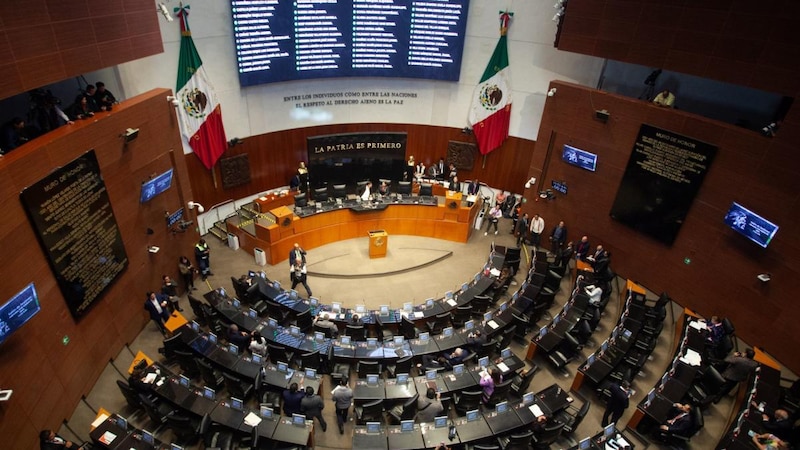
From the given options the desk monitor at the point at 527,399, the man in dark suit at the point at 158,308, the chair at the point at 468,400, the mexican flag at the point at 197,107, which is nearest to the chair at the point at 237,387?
the man in dark suit at the point at 158,308

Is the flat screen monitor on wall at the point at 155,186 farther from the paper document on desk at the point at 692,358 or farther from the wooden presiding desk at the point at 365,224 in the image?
the paper document on desk at the point at 692,358

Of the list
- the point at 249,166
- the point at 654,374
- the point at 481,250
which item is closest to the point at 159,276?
the point at 249,166

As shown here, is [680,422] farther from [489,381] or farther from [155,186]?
[155,186]

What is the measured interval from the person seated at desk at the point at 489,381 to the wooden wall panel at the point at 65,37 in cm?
986

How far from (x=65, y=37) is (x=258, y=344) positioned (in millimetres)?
7007

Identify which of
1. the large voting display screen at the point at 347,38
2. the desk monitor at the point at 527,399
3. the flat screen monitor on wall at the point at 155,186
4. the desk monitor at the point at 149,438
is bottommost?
the desk monitor at the point at 149,438

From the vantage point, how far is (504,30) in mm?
15430

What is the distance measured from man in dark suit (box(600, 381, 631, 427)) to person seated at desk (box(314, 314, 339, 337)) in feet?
20.2

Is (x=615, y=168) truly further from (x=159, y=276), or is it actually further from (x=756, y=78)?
(x=159, y=276)

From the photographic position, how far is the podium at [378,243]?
1456 centimetres

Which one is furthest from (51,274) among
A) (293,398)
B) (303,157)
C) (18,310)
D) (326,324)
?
(303,157)

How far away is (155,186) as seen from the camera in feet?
35.8

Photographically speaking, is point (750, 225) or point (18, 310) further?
point (750, 225)

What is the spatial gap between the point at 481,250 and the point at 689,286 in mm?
6117
